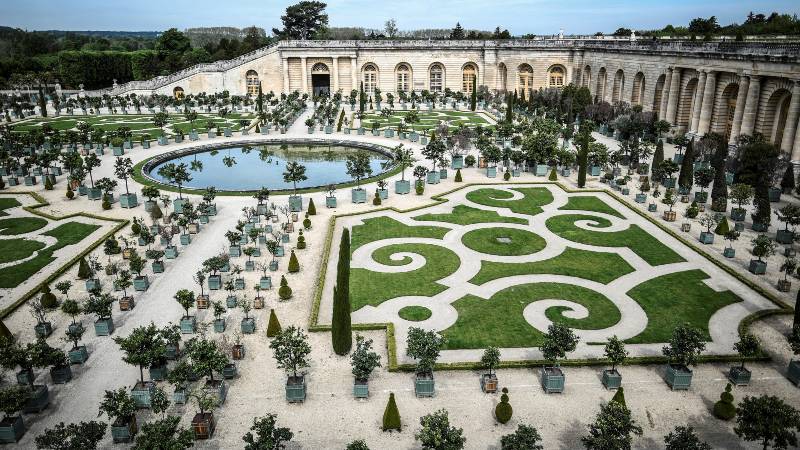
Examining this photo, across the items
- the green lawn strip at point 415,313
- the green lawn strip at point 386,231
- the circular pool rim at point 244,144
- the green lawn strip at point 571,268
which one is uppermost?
the circular pool rim at point 244,144

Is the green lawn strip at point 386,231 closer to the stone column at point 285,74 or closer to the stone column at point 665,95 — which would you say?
the stone column at point 665,95

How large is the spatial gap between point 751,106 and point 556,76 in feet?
151

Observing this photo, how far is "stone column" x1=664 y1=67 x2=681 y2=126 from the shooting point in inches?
2643

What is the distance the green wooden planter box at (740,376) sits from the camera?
23.3 m

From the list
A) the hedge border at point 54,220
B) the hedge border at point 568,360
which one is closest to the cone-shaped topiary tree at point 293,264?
the hedge border at point 568,360

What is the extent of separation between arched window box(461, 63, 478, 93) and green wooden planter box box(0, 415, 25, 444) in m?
91.0

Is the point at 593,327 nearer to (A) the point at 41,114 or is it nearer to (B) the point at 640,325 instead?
(B) the point at 640,325

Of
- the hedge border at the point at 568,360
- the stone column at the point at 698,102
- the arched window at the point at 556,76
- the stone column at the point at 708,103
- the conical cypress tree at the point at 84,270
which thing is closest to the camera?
the hedge border at the point at 568,360

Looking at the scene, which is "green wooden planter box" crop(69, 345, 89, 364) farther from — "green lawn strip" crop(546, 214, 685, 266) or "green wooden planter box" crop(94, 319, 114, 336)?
"green lawn strip" crop(546, 214, 685, 266)

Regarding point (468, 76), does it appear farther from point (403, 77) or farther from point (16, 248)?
point (16, 248)

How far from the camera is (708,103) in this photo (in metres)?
61.4

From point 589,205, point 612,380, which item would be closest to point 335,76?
point 589,205

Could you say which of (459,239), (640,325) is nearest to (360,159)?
(459,239)

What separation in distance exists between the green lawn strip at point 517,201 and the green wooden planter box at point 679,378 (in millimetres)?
21151
